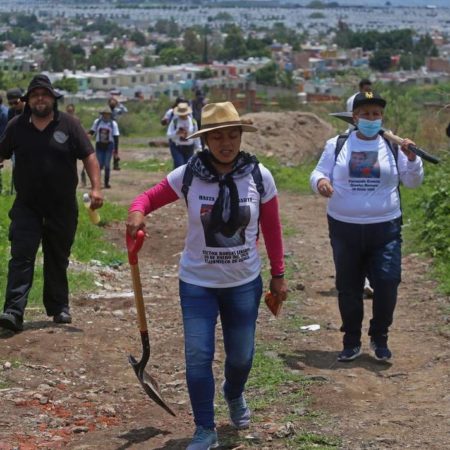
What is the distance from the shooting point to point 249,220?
6.00m

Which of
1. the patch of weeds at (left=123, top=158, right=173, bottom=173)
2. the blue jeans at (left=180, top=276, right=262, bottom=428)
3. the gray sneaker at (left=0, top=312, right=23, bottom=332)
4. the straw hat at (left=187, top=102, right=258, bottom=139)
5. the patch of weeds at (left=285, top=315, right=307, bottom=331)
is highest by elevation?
the straw hat at (left=187, top=102, right=258, bottom=139)

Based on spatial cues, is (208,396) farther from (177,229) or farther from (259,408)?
(177,229)

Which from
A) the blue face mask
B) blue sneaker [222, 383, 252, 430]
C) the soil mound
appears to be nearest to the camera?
blue sneaker [222, 383, 252, 430]

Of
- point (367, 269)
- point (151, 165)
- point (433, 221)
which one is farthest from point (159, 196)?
point (151, 165)

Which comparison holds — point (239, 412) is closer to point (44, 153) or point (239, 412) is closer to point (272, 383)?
point (272, 383)

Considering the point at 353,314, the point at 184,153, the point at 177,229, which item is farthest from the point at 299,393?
the point at 184,153

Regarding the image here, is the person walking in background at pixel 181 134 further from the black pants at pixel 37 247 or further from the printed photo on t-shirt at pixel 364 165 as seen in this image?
the printed photo on t-shirt at pixel 364 165

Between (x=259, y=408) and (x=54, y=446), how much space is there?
4.23 feet

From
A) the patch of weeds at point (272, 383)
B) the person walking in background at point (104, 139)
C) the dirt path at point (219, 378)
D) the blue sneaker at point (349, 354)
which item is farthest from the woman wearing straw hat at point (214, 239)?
the person walking in background at point (104, 139)

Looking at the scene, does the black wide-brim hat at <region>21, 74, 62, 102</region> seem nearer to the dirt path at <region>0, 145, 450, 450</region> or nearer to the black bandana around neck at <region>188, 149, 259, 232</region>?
the dirt path at <region>0, 145, 450, 450</region>

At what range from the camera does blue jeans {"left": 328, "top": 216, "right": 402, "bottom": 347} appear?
775cm

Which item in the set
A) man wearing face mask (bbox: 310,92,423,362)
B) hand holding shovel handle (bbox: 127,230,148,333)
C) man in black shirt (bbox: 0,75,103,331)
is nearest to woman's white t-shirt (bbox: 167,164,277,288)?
hand holding shovel handle (bbox: 127,230,148,333)

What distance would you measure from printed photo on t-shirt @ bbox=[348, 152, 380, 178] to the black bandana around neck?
1915mm

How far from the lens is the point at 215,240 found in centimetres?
595
